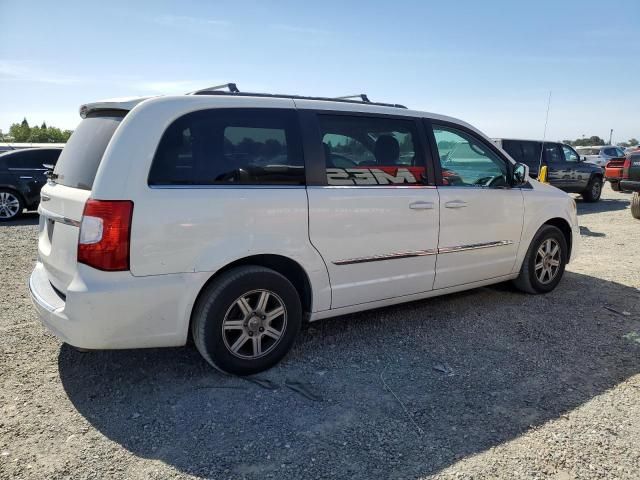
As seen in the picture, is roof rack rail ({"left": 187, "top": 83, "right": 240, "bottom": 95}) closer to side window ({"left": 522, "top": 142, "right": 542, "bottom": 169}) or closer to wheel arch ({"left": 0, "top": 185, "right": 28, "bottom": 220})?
wheel arch ({"left": 0, "top": 185, "right": 28, "bottom": 220})

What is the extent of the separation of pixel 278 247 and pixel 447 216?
1659 mm

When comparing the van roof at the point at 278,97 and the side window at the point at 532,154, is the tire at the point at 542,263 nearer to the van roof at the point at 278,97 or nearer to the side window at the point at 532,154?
the van roof at the point at 278,97

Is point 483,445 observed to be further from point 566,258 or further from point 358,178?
point 566,258

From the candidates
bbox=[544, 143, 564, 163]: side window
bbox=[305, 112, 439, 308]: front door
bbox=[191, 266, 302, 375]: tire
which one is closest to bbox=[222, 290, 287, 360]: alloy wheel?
bbox=[191, 266, 302, 375]: tire

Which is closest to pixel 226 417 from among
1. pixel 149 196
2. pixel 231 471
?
pixel 231 471

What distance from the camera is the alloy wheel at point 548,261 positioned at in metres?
5.08

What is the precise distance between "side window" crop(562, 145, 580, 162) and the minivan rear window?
14.0 meters

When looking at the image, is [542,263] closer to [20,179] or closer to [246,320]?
[246,320]

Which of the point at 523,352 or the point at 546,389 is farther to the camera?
the point at 523,352

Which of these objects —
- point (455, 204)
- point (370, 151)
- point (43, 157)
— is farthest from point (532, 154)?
point (43, 157)

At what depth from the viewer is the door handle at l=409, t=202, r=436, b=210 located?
12.8 feet

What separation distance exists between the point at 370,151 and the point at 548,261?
104 inches

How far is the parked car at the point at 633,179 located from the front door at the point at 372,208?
888cm

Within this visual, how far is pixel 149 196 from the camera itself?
9.24 ft
